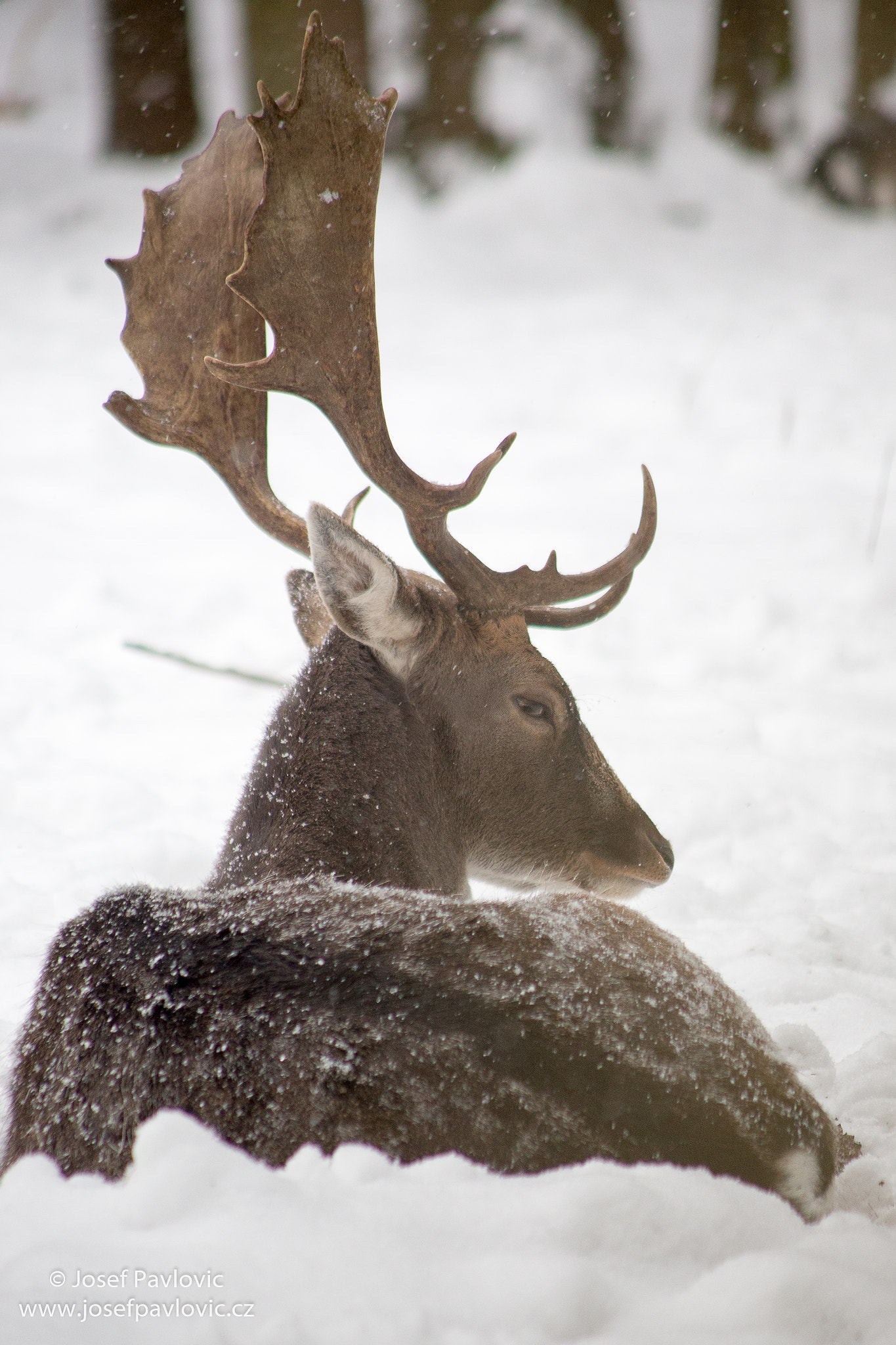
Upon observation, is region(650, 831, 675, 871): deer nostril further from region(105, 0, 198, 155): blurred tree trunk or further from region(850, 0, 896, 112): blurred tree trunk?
region(850, 0, 896, 112): blurred tree trunk

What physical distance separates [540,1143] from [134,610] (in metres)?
4.75

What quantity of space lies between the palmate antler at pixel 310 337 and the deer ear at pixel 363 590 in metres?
0.21

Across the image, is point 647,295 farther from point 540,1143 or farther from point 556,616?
point 540,1143

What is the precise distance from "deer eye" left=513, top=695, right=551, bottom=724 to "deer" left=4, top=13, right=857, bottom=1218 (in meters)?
0.02

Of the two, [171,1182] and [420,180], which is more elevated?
[420,180]

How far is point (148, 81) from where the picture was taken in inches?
435

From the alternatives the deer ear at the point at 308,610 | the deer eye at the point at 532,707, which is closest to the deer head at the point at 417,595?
the deer eye at the point at 532,707

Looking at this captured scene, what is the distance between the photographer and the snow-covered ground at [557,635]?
151 cm

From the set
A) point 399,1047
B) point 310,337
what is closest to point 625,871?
point 399,1047

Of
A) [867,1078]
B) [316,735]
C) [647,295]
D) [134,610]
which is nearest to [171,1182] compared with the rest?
[316,735]

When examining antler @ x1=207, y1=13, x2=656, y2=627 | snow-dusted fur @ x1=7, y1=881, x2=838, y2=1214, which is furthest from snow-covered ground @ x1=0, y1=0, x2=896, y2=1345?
antler @ x1=207, y1=13, x2=656, y2=627

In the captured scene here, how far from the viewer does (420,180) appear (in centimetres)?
1127

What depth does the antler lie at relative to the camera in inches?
111

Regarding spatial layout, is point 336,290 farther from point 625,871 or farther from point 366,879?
point 625,871
